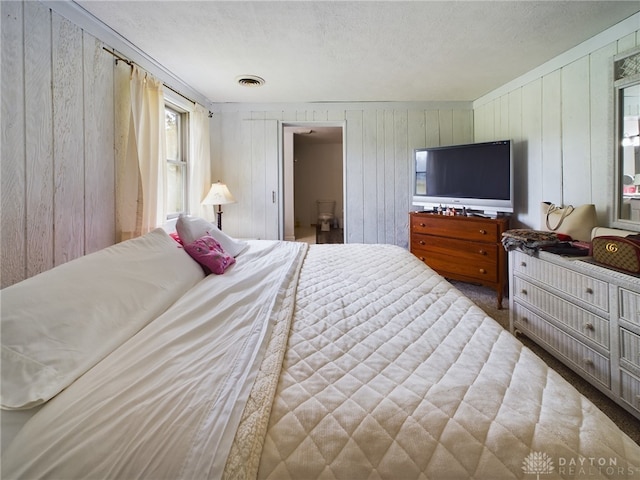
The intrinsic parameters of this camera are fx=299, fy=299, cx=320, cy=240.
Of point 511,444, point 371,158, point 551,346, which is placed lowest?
point 551,346

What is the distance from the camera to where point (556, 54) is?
8.31 ft

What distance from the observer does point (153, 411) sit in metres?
0.66

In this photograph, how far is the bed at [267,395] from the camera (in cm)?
60

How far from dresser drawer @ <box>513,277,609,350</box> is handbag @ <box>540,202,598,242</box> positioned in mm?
518

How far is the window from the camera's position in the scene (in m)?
3.14

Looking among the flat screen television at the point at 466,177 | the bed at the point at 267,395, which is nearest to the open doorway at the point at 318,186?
the flat screen television at the point at 466,177

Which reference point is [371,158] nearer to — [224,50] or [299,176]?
[224,50]

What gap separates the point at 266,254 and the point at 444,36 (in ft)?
6.75

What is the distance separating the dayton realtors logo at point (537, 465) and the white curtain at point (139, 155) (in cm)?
246

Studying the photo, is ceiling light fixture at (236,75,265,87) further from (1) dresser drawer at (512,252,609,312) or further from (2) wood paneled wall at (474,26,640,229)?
(1) dresser drawer at (512,252,609,312)

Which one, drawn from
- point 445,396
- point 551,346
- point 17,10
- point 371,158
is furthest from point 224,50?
point 551,346

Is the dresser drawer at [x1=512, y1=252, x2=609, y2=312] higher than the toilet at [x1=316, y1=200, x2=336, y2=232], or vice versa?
the toilet at [x1=316, y1=200, x2=336, y2=232]

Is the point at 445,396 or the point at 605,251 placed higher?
the point at 605,251

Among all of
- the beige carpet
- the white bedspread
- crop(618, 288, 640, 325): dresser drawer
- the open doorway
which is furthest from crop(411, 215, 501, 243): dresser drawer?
the open doorway
